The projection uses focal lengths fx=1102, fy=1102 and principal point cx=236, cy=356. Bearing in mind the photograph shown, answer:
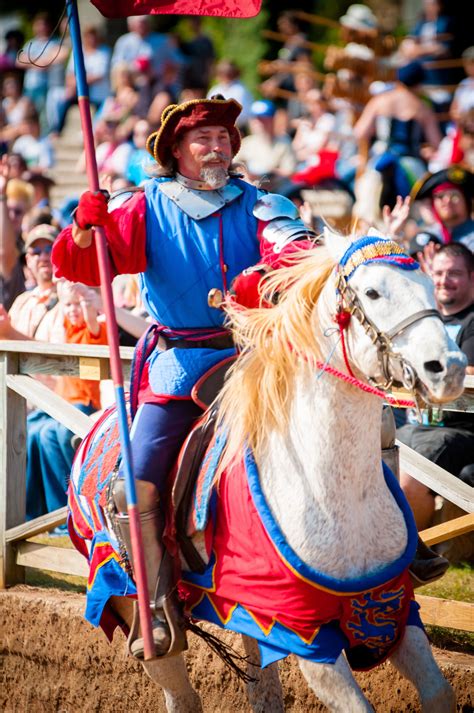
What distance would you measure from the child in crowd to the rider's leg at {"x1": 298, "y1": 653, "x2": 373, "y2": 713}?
3.95 meters

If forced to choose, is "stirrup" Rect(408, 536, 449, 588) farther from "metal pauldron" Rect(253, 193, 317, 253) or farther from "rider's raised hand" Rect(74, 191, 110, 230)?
"rider's raised hand" Rect(74, 191, 110, 230)

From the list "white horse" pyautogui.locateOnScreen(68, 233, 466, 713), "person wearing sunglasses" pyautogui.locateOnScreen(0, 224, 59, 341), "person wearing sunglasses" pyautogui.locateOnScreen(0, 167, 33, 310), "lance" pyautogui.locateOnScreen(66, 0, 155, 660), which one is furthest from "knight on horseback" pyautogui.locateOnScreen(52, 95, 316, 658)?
"person wearing sunglasses" pyautogui.locateOnScreen(0, 167, 33, 310)

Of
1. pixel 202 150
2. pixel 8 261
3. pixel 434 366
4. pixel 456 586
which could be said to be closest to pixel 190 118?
pixel 202 150

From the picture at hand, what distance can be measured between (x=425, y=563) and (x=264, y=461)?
2.44 feet

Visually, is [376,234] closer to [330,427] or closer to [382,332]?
[382,332]

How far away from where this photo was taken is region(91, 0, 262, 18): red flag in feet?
13.4

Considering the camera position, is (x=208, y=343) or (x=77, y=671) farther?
(x=77, y=671)

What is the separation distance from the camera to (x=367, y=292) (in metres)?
A: 3.37

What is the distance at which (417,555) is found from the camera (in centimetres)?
404

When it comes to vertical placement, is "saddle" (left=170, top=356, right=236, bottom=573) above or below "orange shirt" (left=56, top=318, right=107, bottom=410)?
above

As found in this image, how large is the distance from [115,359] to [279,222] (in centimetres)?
75

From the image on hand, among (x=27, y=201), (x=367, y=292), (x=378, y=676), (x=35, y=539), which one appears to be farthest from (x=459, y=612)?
(x=27, y=201)

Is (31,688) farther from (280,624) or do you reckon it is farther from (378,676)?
(280,624)

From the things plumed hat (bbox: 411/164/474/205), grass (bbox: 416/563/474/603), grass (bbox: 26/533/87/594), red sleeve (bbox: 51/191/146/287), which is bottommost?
grass (bbox: 26/533/87/594)
